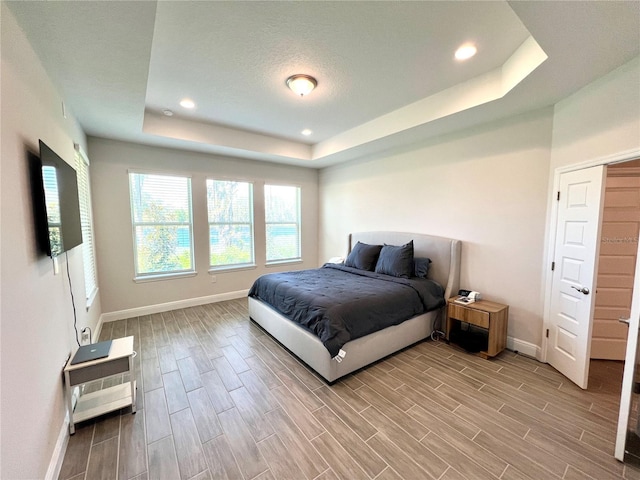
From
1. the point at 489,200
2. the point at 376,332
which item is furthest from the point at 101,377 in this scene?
the point at 489,200

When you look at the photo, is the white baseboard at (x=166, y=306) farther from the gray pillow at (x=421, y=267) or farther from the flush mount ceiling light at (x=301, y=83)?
the flush mount ceiling light at (x=301, y=83)

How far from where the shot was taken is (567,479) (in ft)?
4.92

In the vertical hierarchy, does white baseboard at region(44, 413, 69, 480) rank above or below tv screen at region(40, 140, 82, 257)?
below

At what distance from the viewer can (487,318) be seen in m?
2.76

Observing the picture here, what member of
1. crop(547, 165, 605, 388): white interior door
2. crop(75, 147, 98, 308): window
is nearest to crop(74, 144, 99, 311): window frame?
crop(75, 147, 98, 308): window

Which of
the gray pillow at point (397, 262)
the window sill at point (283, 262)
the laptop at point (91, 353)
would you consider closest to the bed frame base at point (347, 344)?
the gray pillow at point (397, 262)

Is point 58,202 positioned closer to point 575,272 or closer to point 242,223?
point 242,223

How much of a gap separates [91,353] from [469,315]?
3570mm

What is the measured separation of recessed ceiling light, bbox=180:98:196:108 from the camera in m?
3.03

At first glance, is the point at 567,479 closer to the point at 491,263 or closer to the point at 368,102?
the point at 491,263

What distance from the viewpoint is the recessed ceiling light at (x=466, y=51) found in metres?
2.09

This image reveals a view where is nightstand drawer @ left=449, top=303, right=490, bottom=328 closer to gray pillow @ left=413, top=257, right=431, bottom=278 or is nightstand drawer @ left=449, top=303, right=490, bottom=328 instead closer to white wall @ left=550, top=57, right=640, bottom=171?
gray pillow @ left=413, top=257, right=431, bottom=278

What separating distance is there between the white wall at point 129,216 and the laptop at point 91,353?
2141mm

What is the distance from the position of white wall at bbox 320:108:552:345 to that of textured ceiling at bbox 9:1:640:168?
11.5 inches
